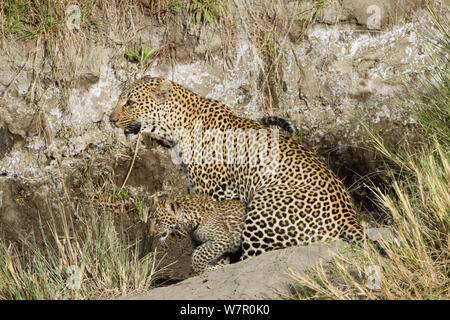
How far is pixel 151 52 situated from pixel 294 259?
5.12 meters

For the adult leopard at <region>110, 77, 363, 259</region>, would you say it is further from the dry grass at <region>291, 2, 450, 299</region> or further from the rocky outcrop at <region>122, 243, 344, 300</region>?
the dry grass at <region>291, 2, 450, 299</region>

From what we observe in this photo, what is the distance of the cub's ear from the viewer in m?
7.55

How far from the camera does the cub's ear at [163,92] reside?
7547mm

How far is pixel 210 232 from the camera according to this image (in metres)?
6.76

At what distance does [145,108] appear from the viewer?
7.60 metres

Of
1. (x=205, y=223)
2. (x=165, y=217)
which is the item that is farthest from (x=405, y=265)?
(x=165, y=217)

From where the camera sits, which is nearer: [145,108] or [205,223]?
[205,223]

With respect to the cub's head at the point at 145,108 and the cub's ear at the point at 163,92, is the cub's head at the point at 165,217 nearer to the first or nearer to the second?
the cub's head at the point at 145,108

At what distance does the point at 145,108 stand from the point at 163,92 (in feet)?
0.95

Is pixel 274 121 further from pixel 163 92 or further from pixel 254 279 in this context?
pixel 254 279

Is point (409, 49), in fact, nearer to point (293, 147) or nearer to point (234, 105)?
point (234, 105)

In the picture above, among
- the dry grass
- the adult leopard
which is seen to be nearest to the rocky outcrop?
the dry grass

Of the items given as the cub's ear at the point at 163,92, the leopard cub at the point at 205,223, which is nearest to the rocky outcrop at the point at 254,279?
the leopard cub at the point at 205,223

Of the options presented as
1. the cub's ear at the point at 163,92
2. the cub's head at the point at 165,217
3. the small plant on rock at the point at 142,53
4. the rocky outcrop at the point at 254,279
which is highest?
the cub's ear at the point at 163,92
